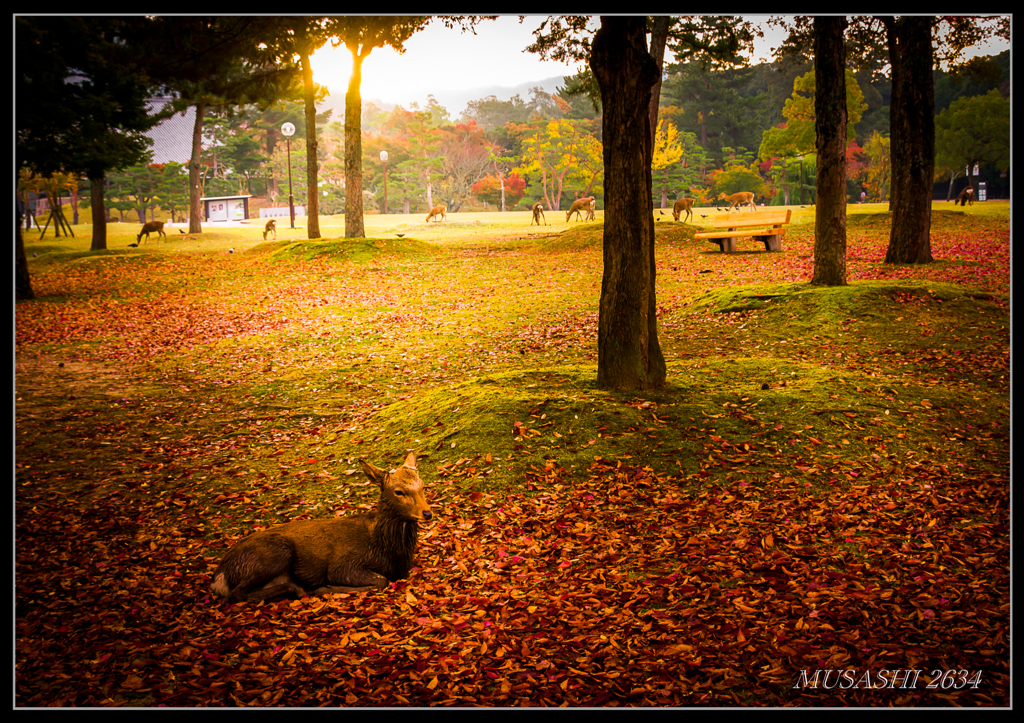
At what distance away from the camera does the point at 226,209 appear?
3369 centimetres

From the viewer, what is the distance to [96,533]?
175 inches

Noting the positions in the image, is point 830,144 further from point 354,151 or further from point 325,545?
point 354,151

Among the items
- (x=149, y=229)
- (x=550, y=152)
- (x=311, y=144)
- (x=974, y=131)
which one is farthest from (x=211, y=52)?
(x=550, y=152)

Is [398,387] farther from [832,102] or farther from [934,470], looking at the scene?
[832,102]

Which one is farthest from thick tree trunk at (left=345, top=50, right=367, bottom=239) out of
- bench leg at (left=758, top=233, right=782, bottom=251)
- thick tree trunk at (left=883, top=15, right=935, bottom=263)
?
thick tree trunk at (left=883, top=15, right=935, bottom=263)

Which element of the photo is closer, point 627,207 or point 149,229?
point 627,207

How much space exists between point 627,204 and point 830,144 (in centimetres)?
564

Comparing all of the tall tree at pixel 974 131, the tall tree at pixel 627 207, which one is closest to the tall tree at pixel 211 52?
the tall tree at pixel 627 207

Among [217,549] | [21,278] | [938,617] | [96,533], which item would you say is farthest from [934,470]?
[21,278]

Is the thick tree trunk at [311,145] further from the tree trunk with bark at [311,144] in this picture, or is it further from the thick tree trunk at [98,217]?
the thick tree trunk at [98,217]

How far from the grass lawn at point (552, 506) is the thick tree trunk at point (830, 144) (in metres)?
0.66

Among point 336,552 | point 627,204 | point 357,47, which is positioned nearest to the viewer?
point 336,552

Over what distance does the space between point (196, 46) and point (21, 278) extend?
224 inches

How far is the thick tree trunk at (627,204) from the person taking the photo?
5.43 metres
